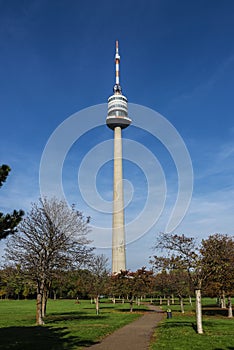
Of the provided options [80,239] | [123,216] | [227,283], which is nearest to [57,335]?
[80,239]

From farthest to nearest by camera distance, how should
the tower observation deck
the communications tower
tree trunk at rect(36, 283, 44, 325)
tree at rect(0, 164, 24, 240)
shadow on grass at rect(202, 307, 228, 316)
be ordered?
the tower observation deck
the communications tower
shadow on grass at rect(202, 307, 228, 316)
tree trunk at rect(36, 283, 44, 325)
tree at rect(0, 164, 24, 240)

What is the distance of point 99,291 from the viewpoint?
43875mm

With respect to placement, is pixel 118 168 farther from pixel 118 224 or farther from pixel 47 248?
pixel 47 248

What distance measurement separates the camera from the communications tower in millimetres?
98031

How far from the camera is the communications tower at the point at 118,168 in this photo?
98.0m

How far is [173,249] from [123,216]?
7999 cm

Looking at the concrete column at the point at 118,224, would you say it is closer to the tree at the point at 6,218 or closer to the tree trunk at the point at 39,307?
the tree trunk at the point at 39,307

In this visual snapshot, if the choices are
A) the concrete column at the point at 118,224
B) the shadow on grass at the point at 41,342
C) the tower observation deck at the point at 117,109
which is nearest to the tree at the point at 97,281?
the shadow on grass at the point at 41,342

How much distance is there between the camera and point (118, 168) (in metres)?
103

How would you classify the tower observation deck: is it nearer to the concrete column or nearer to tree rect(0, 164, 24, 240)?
the concrete column

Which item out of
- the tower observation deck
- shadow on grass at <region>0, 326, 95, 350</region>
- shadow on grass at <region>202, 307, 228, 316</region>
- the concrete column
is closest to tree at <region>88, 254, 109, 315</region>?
shadow on grass at <region>202, 307, 228, 316</region>

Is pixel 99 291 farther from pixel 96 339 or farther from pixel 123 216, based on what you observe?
pixel 123 216

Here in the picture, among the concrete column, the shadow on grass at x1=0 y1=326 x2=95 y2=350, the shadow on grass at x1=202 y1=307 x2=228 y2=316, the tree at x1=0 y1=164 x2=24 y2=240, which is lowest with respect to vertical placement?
the shadow on grass at x1=202 y1=307 x2=228 y2=316

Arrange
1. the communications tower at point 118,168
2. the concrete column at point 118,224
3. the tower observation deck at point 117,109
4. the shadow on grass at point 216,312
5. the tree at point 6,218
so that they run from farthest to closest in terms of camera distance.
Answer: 1. the tower observation deck at point 117,109
2. the communications tower at point 118,168
3. the concrete column at point 118,224
4. the shadow on grass at point 216,312
5. the tree at point 6,218
